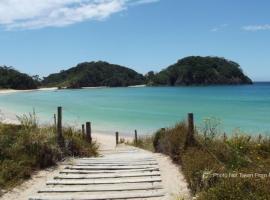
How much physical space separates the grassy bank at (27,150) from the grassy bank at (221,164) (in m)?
2.72

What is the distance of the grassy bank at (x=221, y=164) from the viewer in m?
5.96

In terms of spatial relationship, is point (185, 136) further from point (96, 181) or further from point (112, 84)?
point (112, 84)

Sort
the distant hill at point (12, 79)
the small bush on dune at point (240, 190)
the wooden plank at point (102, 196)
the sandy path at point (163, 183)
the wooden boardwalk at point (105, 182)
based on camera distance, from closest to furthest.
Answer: the small bush on dune at point (240, 190) → the wooden plank at point (102, 196) → the wooden boardwalk at point (105, 182) → the sandy path at point (163, 183) → the distant hill at point (12, 79)

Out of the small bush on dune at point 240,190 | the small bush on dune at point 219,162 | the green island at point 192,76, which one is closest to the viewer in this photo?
the small bush on dune at point 240,190

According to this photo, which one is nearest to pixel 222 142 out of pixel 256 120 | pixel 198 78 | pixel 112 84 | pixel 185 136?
pixel 185 136

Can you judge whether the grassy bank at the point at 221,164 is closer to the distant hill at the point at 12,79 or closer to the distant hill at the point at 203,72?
the distant hill at the point at 12,79

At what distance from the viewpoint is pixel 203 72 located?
175375mm

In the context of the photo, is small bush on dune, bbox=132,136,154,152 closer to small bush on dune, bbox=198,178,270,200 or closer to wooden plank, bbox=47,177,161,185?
wooden plank, bbox=47,177,161,185

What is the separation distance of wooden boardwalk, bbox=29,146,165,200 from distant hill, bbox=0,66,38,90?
5688 inches

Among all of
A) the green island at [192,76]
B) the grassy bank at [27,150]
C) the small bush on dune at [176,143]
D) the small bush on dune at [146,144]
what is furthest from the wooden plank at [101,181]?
the green island at [192,76]

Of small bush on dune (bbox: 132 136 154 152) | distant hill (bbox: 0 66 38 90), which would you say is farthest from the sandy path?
distant hill (bbox: 0 66 38 90)

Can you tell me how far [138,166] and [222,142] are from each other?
6.28ft

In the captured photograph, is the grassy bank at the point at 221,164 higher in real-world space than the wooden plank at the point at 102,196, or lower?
higher

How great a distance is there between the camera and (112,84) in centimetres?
19538
